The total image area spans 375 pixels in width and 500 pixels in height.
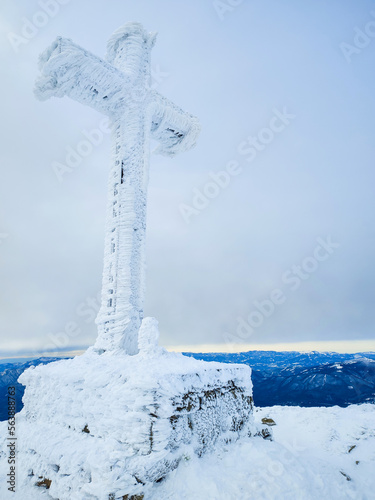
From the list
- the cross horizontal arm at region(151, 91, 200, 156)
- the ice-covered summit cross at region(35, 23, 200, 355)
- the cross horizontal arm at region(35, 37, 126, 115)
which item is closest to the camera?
the ice-covered summit cross at region(35, 23, 200, 355)

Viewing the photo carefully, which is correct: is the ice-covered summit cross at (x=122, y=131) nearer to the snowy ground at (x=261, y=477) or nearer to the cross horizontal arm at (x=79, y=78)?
the cross horizontal arm at (x=79, y=78)

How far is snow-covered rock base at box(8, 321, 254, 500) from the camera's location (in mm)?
5914

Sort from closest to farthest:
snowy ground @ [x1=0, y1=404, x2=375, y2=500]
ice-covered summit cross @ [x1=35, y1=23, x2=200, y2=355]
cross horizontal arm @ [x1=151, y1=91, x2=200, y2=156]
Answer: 1. snowy ground @ [x1=0, y1=404, x2=375, y2=500]
2. ice-covered summit cross @ [x1=35, y1=23, x2=200, y2=355]
3. cross horizontal arm @ [x1=151, y1=91, x2=200, y2=156]

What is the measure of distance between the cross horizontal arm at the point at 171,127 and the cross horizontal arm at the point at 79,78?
169 centimetres

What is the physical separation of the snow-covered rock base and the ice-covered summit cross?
54.0 inches

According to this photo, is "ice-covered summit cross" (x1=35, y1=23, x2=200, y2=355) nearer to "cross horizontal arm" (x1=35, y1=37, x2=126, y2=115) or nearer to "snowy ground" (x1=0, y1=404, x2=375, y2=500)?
"cross horizontal arm" (x1=35, y1=37, x2=126, y2=115)

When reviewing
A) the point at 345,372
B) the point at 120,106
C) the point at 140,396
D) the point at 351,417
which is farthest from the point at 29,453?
the point at 345,372

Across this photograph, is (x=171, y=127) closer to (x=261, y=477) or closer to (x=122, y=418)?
(x=122, y=418)

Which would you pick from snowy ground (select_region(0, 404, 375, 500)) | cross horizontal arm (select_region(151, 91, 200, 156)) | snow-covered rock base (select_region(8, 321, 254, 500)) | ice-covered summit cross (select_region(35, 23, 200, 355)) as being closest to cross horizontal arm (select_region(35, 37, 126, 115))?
ice-covered summit cross (select_region(35, 23, 200, 355))

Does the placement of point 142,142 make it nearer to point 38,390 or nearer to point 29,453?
point 38,390

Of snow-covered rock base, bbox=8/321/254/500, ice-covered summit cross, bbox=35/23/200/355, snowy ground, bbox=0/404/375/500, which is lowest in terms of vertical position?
snowy ground, bbox=0/404/375/500

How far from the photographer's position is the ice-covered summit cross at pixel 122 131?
9719 millimetres

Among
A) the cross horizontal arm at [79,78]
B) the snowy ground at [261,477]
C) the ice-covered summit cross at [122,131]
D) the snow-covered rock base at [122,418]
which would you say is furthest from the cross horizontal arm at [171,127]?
the snowy ground at [261,477]

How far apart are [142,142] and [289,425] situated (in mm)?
14169
